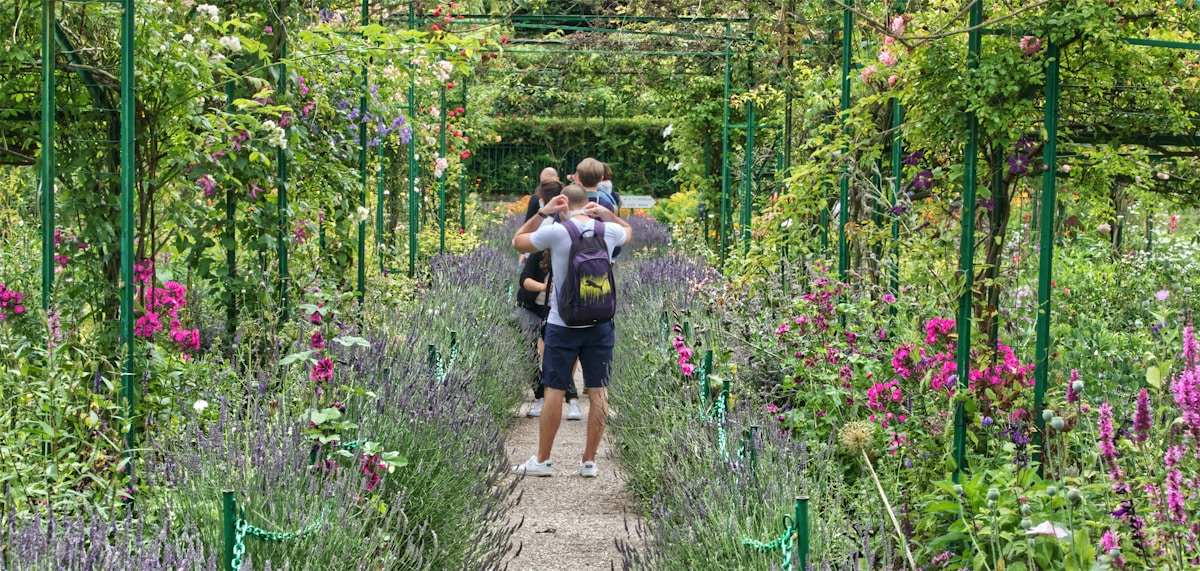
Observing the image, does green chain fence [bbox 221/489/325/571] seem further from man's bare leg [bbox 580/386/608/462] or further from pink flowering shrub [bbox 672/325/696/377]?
man's bare leg [bbox 580/386/608/462]

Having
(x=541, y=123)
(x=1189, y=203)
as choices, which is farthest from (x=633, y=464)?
(x=541, y=123)

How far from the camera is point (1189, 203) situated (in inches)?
177

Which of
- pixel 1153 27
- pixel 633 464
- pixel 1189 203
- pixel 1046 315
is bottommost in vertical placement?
pixel 633 464

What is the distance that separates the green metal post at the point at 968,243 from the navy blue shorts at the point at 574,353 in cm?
203

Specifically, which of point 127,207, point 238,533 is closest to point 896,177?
point 127,207

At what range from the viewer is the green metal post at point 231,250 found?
17.1ft

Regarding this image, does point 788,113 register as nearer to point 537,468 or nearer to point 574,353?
point 574,353

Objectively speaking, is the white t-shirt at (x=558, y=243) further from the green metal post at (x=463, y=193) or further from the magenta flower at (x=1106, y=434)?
the green metal post at (x=463, y=193)

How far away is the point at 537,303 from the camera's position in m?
6.66

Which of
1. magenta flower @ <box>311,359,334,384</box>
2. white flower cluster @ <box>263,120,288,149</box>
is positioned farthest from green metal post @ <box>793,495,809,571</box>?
white flower cluster @ <box>263,120,288,149</box>

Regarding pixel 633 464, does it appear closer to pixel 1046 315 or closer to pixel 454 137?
pixel 1046 315

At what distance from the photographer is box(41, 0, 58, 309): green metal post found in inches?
137

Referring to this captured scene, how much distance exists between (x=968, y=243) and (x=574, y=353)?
7.06 feet

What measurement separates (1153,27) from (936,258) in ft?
3.03
